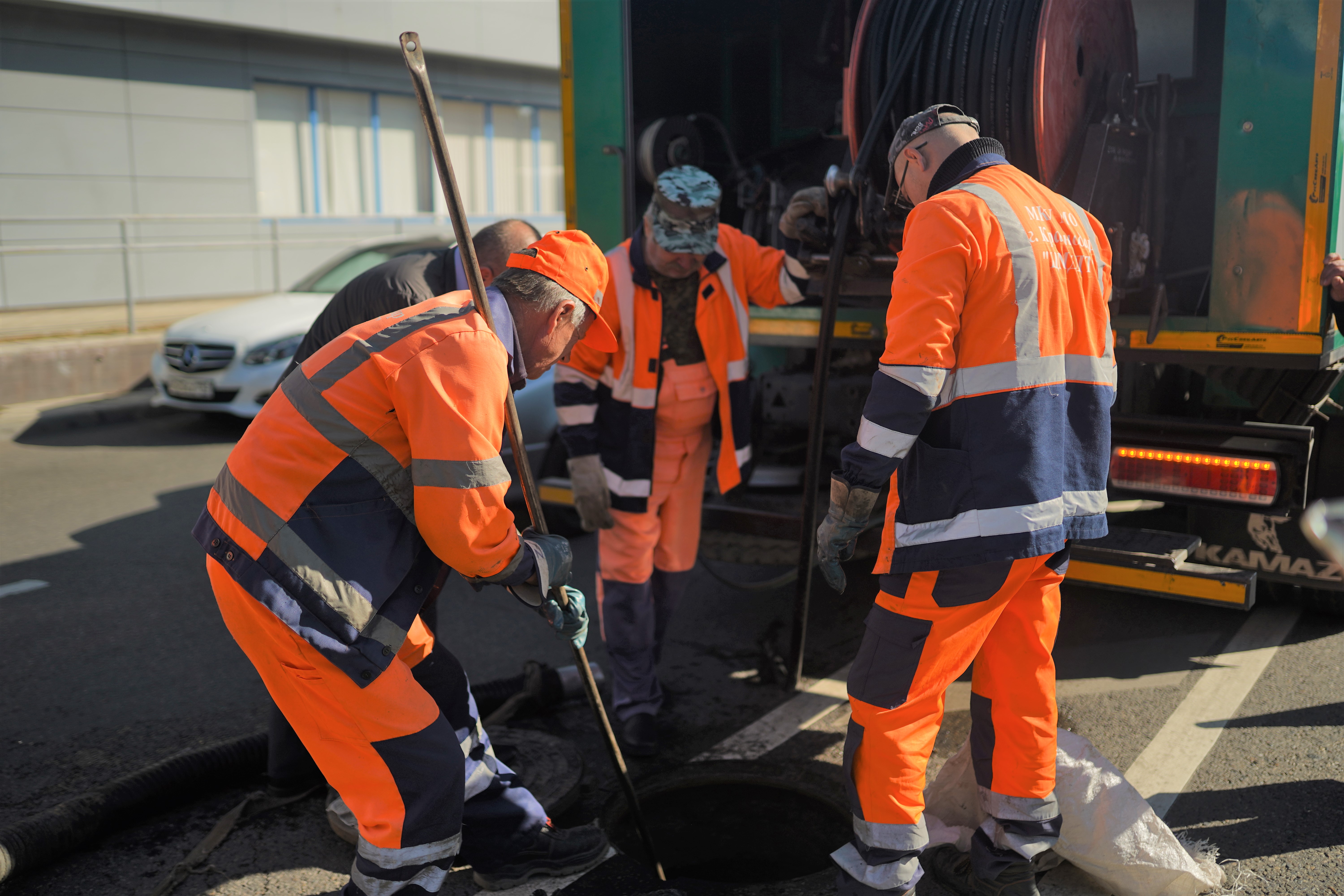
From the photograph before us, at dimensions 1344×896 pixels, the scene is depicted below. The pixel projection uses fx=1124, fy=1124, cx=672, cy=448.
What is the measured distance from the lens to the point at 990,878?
2738 mm

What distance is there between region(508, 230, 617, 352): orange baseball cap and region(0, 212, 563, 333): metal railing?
9237 mm

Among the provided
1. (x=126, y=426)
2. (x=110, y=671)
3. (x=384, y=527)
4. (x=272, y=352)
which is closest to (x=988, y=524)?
(x=384, y=527)

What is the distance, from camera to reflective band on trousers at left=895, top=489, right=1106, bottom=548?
8.19 ft

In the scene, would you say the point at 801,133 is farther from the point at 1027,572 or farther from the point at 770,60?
the point at 1027,572

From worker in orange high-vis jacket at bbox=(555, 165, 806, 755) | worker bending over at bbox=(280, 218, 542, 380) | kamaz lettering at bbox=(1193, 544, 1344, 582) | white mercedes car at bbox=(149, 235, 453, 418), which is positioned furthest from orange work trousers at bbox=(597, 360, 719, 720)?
white mercedes car at bbox=(149, 235, 453, 418)

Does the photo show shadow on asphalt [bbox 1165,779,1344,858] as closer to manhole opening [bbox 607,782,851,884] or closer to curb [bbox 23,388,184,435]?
manhole opening [bbox 607,782,851,884]

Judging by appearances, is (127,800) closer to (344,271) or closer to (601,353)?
(601,353)

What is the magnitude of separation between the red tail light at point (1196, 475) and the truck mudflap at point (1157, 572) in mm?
178

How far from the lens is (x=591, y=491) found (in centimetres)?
369

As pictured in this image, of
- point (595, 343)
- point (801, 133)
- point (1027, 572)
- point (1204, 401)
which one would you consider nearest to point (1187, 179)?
point (1204, 401)

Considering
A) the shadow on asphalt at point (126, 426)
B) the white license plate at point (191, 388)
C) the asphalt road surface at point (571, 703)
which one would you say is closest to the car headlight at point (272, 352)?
the white license plate at point (191, 388)

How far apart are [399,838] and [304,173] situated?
54.2 feet

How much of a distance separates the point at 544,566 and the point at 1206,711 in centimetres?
250

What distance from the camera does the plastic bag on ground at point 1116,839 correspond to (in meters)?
2.70
